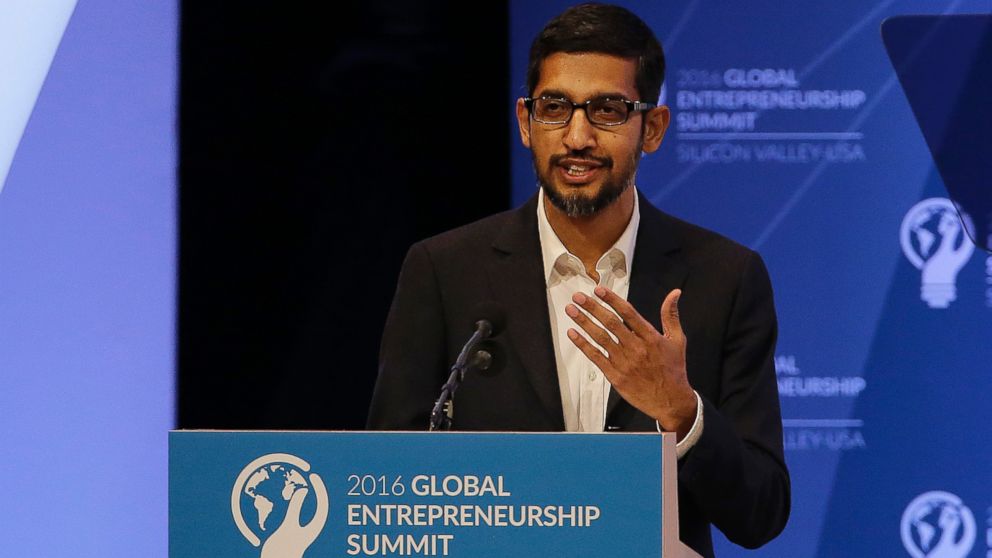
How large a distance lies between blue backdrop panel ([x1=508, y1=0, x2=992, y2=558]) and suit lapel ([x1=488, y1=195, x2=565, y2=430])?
1749 millimetres

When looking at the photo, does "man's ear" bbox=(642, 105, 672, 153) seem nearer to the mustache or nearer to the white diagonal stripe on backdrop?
the mustache

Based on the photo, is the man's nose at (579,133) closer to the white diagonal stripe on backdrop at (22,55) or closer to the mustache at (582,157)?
the mustache at (582,157)

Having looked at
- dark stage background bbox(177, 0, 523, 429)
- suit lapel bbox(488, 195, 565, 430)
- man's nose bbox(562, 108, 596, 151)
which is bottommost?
suit lapel bbox(488, 195, 565, 430)

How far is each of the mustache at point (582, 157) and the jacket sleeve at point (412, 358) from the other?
13.8 inches

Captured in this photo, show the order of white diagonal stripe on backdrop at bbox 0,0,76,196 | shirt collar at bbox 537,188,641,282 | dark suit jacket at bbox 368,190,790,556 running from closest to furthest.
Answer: dark suit jacket at bbox 368,190,790,556, shirt collar at bbox 537,188,641,282, white diagonal stripe on backdrop at bbox 0,0,76,196

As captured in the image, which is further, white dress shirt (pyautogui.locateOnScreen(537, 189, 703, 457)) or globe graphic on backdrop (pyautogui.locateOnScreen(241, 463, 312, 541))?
white dress shirt (pyautogui.locateOnScreen(537, 189, 703, 457))

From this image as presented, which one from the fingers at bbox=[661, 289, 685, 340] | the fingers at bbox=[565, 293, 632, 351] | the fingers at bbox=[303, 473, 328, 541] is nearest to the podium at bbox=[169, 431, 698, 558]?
the fingers at bbox=[303, 473, 328, 541]

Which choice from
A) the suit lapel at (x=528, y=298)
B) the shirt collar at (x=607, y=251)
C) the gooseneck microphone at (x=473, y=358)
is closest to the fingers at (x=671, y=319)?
the gooseneck microphone at (x=473, y=358)

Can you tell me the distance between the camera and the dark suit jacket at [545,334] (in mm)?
2486

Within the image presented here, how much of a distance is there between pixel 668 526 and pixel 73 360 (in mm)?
3105

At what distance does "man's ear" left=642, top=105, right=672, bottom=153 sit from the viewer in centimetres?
266

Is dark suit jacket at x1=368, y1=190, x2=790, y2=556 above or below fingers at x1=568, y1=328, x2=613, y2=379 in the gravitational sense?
above

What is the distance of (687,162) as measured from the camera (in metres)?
4.41

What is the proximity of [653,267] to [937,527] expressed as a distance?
216cm
